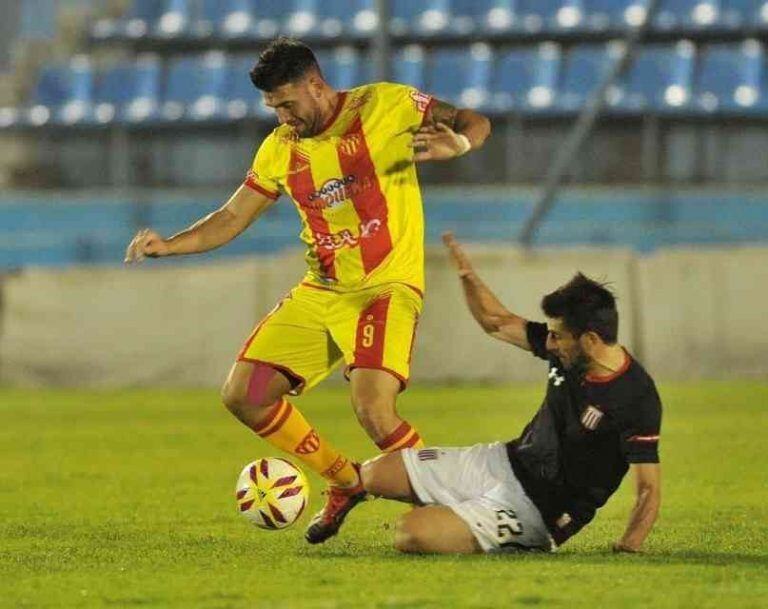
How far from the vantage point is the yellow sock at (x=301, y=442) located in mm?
8094

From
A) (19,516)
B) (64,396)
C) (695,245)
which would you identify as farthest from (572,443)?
(695,245)

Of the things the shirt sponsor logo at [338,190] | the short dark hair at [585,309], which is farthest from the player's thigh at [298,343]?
the short dark hair at [585,309]

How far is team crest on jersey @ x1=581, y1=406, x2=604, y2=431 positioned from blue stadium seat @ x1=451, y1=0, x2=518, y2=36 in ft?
63.1

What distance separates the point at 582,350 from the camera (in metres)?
7.07

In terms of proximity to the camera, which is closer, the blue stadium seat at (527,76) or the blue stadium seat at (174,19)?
the blue stadium seat at (527,76)

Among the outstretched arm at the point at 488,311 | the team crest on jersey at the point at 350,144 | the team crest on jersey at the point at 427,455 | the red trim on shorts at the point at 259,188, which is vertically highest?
the team crest on jersey at the point at 350,144

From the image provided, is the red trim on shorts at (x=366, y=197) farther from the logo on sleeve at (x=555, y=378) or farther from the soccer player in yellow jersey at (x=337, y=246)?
the logo on sleeve at (x=555, y=378)

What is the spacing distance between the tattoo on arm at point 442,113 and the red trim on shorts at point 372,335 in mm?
810

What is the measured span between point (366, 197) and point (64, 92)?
18300 millimetres

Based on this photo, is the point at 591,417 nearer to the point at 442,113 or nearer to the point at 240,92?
the point at 442,113

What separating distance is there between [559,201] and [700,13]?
484cm

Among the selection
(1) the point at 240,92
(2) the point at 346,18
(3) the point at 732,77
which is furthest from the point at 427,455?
(2) the point at 346,18

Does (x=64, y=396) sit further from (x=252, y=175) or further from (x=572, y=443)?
(x=572, y=443)

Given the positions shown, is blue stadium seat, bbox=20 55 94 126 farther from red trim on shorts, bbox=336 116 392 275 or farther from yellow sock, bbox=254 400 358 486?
yellow sock, bbox=254 400 358 486
